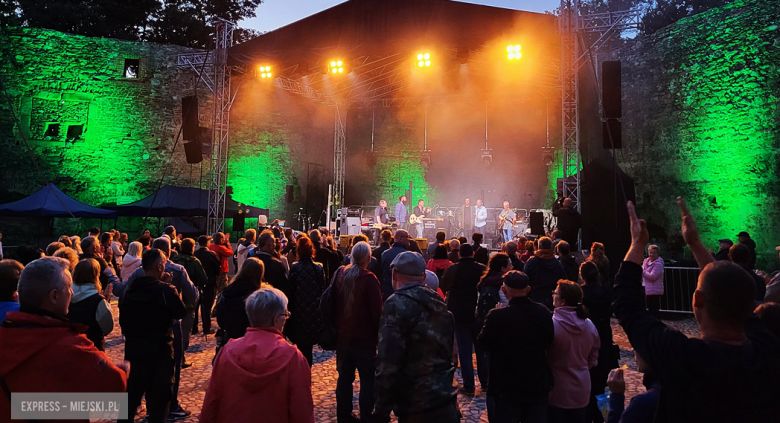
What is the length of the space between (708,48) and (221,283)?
48.4ft

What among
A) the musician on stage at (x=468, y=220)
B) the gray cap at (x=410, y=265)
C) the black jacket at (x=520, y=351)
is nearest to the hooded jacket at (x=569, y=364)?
the black jacket at (x=520, y=351)

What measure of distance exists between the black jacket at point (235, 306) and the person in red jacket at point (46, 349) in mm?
1795

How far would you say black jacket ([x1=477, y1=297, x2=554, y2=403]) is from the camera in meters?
2.71

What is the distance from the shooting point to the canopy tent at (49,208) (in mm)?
12758

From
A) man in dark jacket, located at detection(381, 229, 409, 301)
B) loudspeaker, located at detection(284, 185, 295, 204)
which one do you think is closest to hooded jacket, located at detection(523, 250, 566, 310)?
man in dark jacket, located at detection(381, 229, 409, 301)

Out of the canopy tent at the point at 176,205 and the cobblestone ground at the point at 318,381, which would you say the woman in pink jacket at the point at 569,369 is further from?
the canopy tent at the point at 176,205

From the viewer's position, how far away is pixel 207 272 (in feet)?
22.1

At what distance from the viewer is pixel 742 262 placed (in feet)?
15.4

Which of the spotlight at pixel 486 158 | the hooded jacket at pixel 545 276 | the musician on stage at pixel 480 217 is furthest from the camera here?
the spotlight at pixel 486 158

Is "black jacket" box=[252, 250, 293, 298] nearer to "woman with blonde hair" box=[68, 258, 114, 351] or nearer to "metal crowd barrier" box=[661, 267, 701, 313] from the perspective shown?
"woman with blonde hair" box=[68, 258, 114, 351]

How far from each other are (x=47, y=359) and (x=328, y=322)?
90.8 inches

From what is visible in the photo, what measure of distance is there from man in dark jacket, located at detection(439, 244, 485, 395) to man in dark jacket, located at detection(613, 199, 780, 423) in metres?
3.42

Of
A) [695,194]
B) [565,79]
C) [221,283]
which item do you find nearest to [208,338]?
[221,283]

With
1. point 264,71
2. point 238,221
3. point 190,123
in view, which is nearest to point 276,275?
point 238,221
